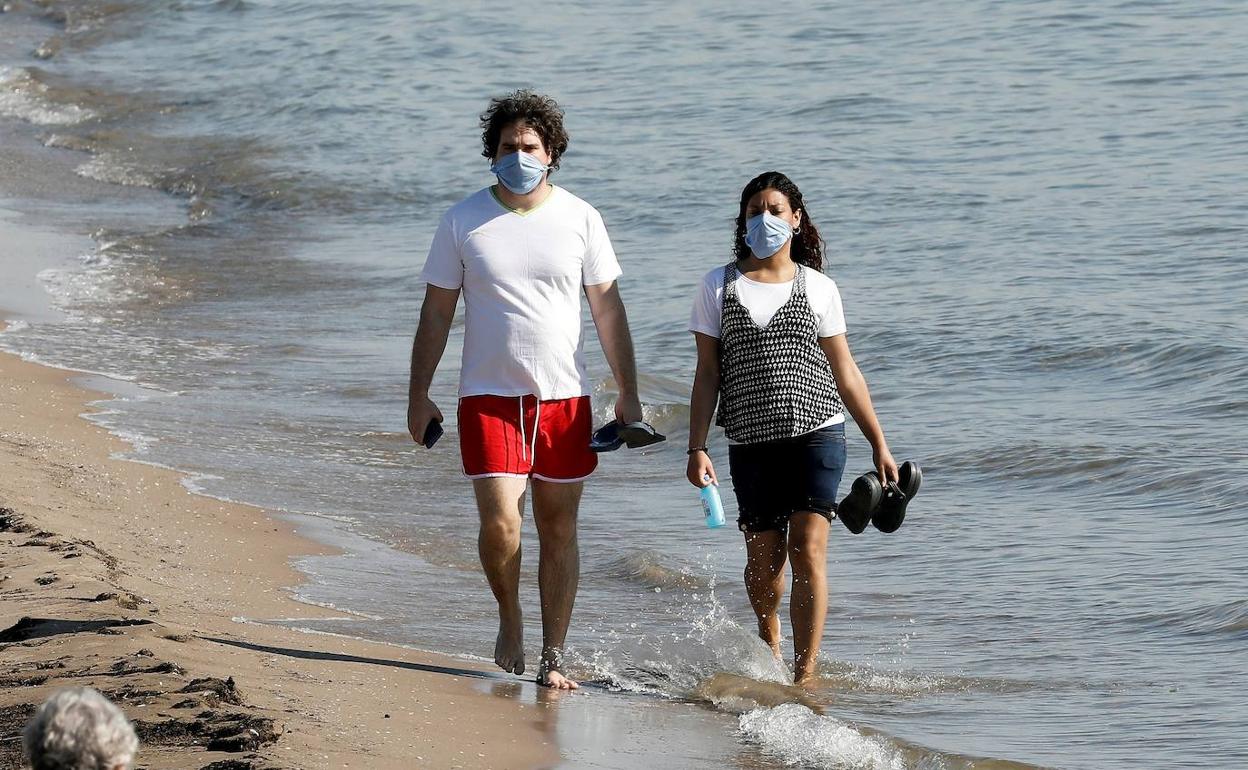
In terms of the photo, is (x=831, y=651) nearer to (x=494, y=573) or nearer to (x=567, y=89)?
(x=494, y=573)

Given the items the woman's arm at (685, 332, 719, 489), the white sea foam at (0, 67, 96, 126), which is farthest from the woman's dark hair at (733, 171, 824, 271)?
the white sea foam at (0, 67, 96, 126)

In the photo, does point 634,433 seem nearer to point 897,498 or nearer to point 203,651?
point 897,498

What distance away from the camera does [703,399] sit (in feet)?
17.7

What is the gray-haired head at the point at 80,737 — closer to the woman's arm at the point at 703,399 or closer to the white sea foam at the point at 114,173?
the woman's arm at the point at 703,399

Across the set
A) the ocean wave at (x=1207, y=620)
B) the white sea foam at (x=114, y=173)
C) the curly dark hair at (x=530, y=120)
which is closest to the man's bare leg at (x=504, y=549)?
the curly dark hair at (x=530, y=120)

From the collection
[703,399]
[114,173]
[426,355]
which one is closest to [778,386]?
[703,399]

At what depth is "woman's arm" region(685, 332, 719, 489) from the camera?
5.38 metres

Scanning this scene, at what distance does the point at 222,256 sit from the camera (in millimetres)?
15555

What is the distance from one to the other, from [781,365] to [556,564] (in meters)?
0.93

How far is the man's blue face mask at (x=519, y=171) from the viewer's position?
5.11 m

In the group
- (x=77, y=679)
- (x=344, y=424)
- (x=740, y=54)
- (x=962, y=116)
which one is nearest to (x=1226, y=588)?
(x=77, y=679)

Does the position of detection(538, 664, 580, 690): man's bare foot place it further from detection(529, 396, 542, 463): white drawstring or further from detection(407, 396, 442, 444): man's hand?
detection(407, 396, 442, 444): man's hand

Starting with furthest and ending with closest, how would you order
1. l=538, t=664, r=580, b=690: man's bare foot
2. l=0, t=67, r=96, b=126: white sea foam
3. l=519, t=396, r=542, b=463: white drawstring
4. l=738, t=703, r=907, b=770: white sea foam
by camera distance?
l=0, t=67, r=96, b=126: white sea foam → l=538, t=664, r=580, b=690: man's bare foot → l=519, t=396, r=542, b=463: white drawstring → l=738, t=703, r=907, b=770: white sea foam

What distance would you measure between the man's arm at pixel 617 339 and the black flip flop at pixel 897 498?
816 mm
